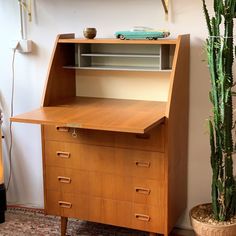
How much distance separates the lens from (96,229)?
2773 mm

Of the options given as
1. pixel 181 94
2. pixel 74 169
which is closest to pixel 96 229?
pixel 74 169

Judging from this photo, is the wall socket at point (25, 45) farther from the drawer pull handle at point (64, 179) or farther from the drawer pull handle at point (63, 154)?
the drawer pull handle at point (64, 179)

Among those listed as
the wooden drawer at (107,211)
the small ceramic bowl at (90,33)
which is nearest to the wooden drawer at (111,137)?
the wooden drawer at (107,211)

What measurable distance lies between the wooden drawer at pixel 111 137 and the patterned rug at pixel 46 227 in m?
0.67

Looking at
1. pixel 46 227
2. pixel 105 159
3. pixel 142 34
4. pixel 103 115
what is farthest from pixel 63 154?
pixel 142 34

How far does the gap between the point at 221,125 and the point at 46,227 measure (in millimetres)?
1341

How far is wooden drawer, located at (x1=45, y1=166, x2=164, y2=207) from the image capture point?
2.31 m

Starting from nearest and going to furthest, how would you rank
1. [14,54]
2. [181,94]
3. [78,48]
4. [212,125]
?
1. [212,125]
2. [181,94]
3. [78,48]
4. [14,54]

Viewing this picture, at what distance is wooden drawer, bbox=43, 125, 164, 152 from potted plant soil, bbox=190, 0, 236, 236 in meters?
0.28

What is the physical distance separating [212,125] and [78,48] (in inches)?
36.3

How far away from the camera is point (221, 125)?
7.20 ft

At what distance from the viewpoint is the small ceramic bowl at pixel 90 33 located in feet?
8.23

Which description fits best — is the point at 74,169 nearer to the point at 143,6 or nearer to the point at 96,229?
the point at 96,229

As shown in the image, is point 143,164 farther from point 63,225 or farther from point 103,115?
point 63,225
